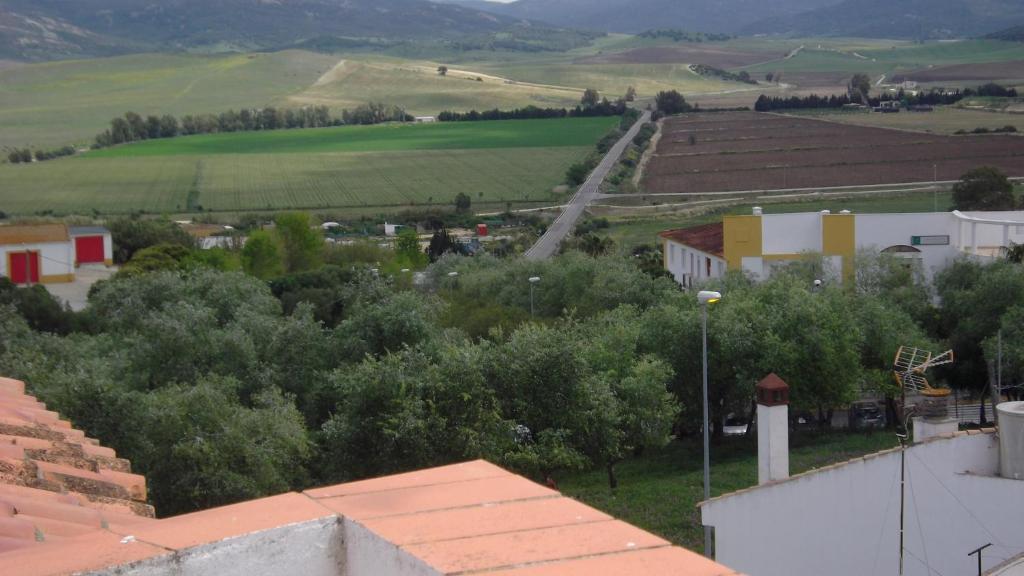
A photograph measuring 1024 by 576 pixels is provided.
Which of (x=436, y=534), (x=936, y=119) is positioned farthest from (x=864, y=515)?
(x=936, y=119)

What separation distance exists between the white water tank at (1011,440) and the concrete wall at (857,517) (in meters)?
0.25

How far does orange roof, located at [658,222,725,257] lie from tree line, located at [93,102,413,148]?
362 feet

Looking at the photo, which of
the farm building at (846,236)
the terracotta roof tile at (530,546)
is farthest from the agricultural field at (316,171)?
the terracotta roof tile at (530,546)

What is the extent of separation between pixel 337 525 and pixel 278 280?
47726 mm

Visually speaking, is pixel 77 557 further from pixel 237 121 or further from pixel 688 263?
pixel 237 121

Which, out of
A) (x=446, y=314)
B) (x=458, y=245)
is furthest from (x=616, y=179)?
(x=446, y=314)

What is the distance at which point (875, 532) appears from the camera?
13914 mm

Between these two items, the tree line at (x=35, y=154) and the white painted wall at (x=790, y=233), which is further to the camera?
the tree line at (x=35, y=154)

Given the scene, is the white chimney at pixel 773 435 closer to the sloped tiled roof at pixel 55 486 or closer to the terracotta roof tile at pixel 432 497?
the sloped tiled roof at pixel 55 486

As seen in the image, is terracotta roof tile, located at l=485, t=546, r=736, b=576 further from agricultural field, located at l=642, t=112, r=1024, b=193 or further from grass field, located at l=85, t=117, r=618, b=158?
grass field, located at l=85, t=117, r=618, b=158

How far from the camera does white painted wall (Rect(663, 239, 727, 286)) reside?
1823 inches

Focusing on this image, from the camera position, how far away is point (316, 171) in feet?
396

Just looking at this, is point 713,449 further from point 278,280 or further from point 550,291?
A: point 278,280

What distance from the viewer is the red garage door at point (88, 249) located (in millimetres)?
67000
